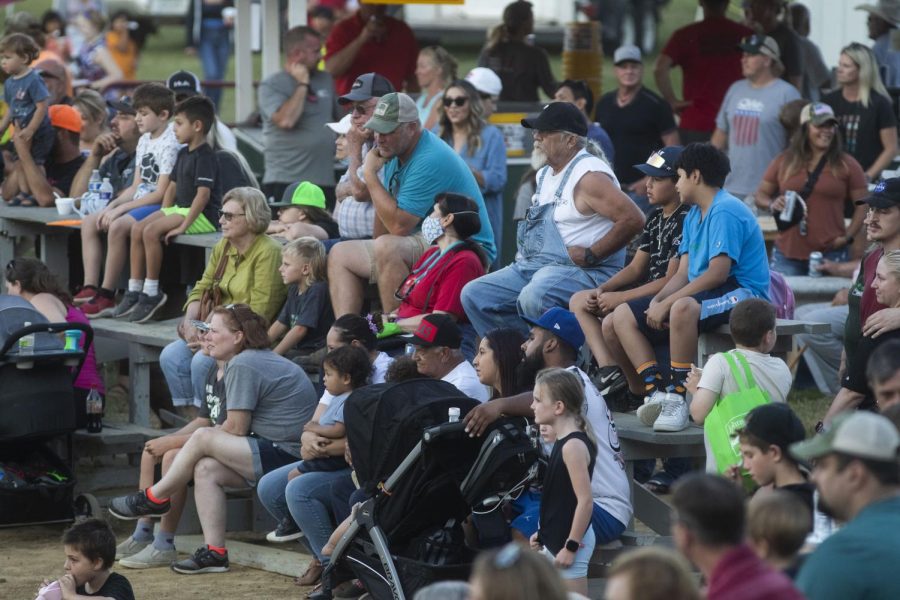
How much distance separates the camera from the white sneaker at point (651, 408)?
23.6ft

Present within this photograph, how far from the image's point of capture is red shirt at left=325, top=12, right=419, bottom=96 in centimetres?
1478

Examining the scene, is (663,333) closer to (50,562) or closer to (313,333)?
(313,333)

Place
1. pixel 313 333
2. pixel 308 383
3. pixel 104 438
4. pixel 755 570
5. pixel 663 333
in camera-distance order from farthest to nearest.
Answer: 1. pixel 104 438
2. pixel 313 333
3. pixel 308 383
4. pixel 663 333
5. pixel 755 570

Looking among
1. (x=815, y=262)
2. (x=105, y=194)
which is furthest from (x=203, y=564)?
(x=815, y=262)

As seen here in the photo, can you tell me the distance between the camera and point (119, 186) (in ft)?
38.2

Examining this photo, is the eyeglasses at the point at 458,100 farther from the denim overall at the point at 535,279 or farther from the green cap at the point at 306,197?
the denim overall at the point at 535,279

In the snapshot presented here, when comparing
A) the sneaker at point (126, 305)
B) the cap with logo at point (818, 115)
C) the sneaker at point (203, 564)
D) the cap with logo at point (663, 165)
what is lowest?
the sneaker at point (203, 564)

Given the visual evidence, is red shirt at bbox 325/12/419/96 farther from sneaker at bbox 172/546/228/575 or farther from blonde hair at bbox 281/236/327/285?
sneaker at bbox 172/546/228/575

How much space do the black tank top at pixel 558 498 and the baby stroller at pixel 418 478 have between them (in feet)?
1.02

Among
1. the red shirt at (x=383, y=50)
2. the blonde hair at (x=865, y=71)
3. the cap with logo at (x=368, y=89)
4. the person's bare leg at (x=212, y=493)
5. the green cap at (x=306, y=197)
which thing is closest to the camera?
the person's bare leg at (x=212, y=493)

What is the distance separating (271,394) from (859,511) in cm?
479

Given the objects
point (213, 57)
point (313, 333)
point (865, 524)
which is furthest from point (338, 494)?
point (213, 57)

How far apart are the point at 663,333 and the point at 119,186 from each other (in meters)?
5.51

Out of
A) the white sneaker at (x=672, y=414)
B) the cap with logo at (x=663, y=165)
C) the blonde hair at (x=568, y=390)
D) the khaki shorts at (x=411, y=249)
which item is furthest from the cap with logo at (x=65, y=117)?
the blonde hair at (x=568, y=390)
